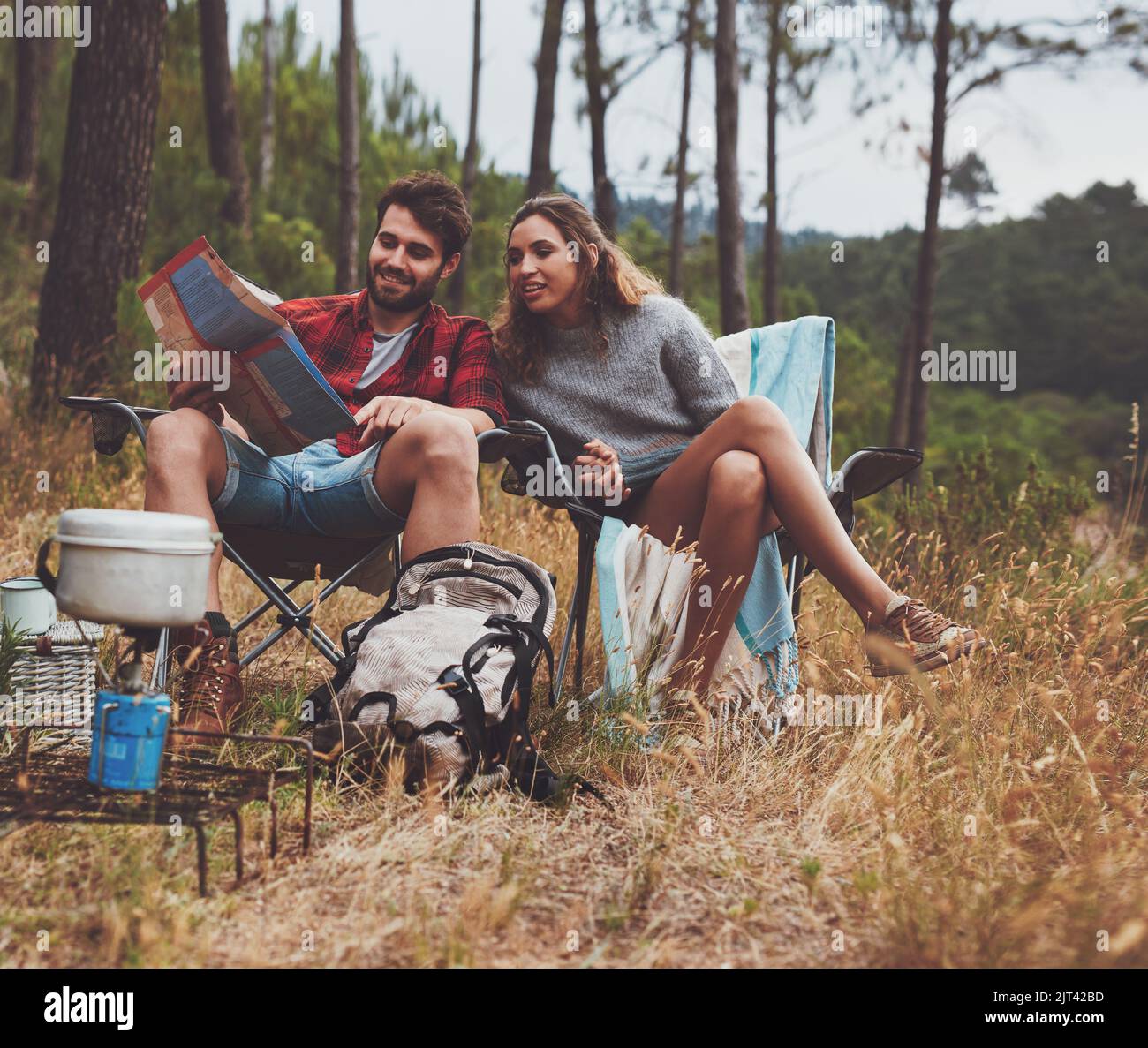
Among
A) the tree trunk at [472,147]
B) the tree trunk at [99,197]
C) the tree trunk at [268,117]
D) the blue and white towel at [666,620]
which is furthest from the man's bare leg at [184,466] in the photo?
the tree trunk at [268,117]

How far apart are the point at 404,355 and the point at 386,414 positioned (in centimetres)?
43

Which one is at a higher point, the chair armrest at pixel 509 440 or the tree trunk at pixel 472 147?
the tree trunk at pixel 472 147

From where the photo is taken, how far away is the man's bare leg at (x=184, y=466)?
7.38 feet

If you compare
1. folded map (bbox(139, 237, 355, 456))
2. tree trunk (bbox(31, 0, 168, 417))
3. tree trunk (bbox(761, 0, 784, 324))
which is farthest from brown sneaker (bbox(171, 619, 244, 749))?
tree trunk (bbox(761, 0, 784, 324))

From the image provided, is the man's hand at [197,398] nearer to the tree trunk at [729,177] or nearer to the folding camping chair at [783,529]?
the folding camping chair at [783,529]

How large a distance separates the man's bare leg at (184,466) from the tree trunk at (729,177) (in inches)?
160

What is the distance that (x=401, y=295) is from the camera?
2.81 m

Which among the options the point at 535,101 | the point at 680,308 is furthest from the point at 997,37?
the point at 680,308

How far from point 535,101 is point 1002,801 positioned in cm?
642

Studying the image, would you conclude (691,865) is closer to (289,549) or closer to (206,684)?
(206,684)

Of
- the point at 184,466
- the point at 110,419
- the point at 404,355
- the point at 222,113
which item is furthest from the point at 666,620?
the point at 222,113

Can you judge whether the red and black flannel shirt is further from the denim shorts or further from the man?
the denim shorts

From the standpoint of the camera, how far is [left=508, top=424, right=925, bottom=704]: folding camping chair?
103 inches
